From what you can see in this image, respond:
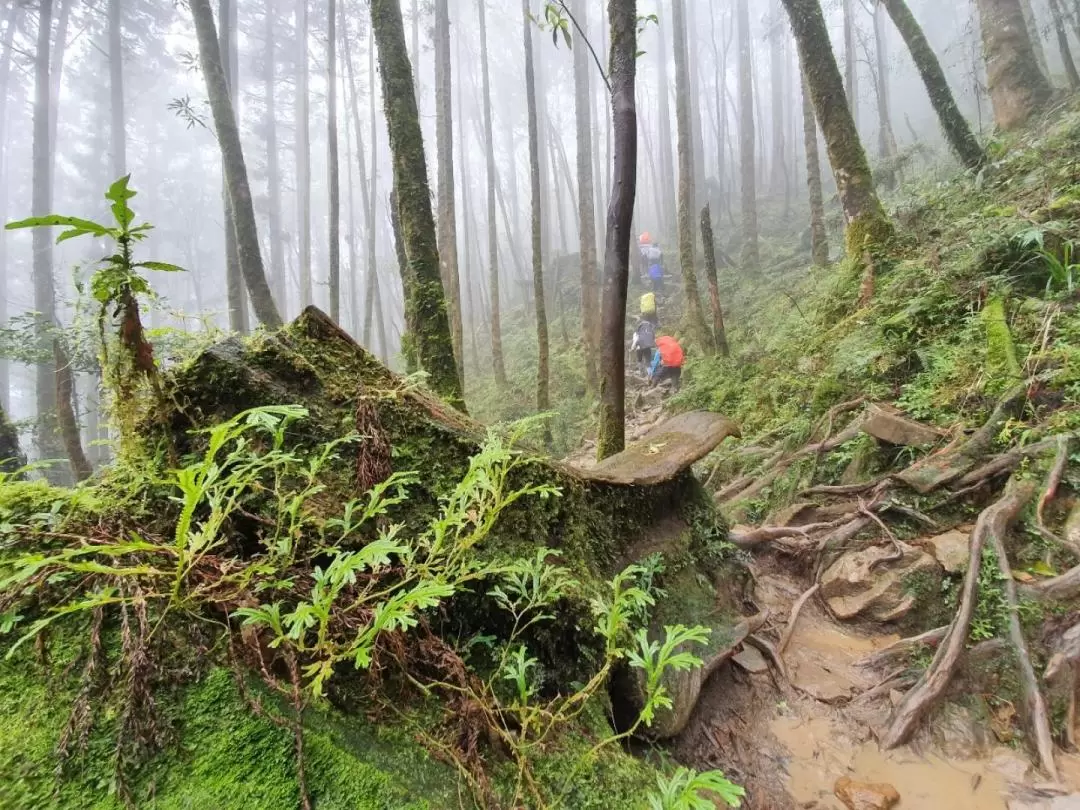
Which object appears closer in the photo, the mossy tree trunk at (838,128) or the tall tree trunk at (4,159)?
the mossy tree trunk at (838,128)

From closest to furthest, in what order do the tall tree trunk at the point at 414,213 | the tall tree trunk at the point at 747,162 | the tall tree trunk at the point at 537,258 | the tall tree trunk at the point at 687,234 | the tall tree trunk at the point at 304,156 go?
the tall tree trunk at the point at 414,213 → the tall tree trunk at the point at 687,234 → the tall tree trunk at the point at 537,258 → the tall tree trunk at the point at 747,162 → the tall tree trunk at the point at 304,156

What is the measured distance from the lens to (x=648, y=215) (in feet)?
128

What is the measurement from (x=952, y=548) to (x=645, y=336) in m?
9.56

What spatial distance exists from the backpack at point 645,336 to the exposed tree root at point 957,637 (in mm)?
9346

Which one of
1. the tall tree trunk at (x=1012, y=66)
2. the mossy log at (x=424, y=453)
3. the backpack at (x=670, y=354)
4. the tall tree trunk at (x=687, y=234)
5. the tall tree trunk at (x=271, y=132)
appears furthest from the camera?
the tall tree trunk at (x=271, y=132)

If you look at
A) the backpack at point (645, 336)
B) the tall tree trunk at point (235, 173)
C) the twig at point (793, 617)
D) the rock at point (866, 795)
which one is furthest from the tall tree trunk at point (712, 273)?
the rock at point (866, 795)

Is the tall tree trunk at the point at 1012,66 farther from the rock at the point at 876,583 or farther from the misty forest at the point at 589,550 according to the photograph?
the rock at the point at 876,583

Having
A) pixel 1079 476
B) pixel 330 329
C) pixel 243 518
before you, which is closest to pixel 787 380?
pixel 1079 476

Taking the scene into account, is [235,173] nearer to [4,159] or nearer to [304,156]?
[304,156]

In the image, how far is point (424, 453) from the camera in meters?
2.00

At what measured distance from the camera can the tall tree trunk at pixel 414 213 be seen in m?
5.20

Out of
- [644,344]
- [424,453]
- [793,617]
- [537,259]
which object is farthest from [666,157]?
[424,453]

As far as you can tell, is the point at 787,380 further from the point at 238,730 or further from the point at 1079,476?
the point at 238,730

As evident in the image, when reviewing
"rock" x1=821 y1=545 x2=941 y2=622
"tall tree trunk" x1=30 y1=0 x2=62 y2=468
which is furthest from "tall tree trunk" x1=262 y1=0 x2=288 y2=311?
"rock" x1=821 y1=545 x2=941 y2=622
